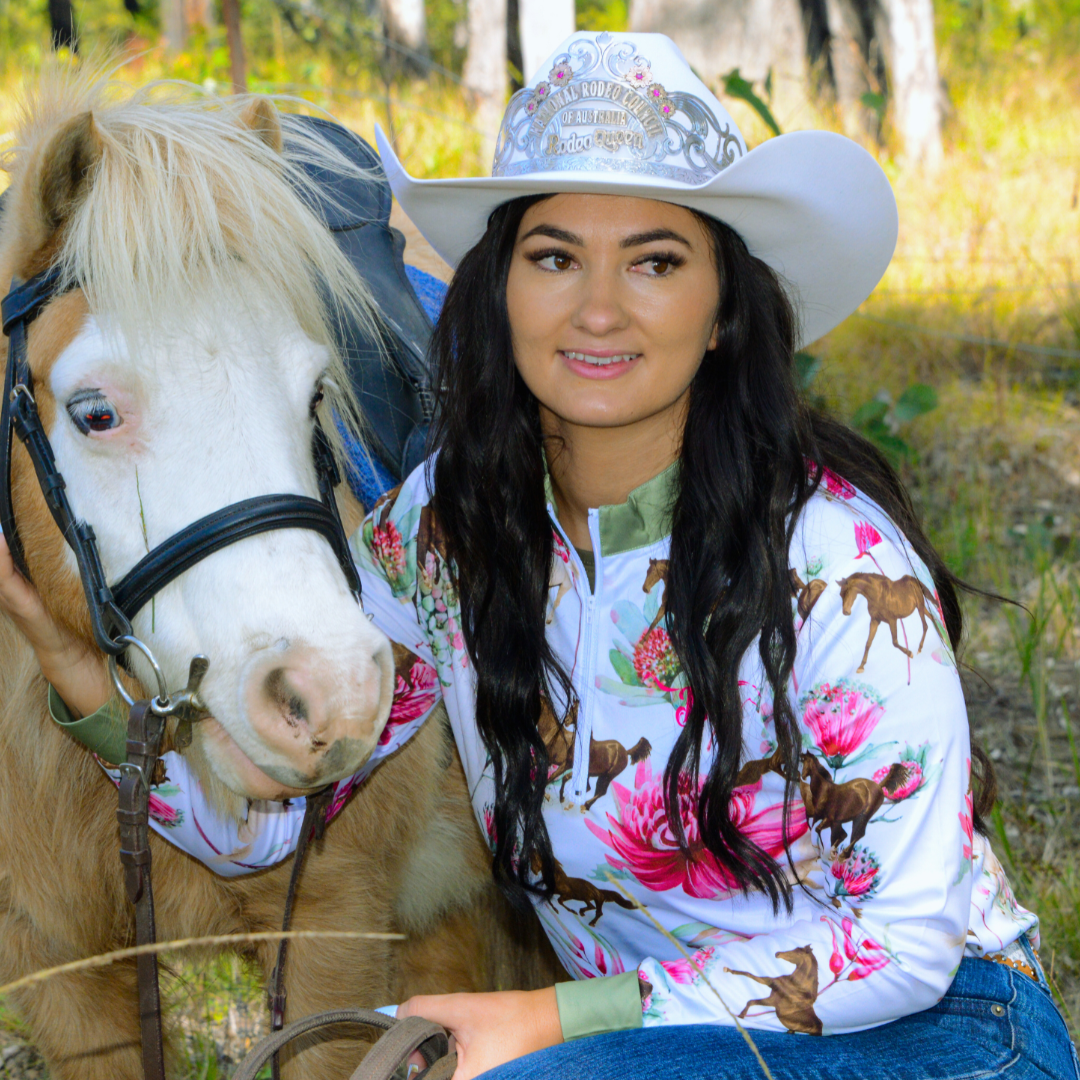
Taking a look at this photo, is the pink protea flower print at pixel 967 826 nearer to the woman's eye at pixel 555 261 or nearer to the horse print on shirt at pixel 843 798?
the horse print on shirt at pixel 843 798

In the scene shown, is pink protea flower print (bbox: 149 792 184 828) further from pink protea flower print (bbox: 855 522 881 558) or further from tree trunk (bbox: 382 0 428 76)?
tree trunk (bbox: 382 0 428 76)

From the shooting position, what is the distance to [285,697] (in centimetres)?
121

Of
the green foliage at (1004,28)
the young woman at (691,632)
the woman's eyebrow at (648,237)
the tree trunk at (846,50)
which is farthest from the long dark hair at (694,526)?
the green foliage at (1004,28)

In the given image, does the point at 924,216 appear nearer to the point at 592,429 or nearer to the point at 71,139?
the point at 592,429

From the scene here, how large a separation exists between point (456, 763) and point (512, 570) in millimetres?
639

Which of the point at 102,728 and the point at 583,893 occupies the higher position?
the point at 102,728

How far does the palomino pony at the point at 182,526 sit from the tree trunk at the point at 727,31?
568 centimetres

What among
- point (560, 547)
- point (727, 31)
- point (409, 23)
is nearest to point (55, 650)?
point (560, 547)

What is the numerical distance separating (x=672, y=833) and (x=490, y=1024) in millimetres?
336

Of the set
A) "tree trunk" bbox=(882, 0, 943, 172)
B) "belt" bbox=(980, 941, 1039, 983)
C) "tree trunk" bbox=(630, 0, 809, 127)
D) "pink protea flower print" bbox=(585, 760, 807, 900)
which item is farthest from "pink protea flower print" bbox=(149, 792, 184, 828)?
"tree trunk" bbox=(630, 0, 809, 127)

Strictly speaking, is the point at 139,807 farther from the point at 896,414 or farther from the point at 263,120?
the point at 896,414

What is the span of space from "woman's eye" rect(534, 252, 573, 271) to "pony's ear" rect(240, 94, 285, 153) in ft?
1.48

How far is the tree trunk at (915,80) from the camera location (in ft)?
21.6

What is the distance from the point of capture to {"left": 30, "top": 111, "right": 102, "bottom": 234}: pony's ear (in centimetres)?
138
